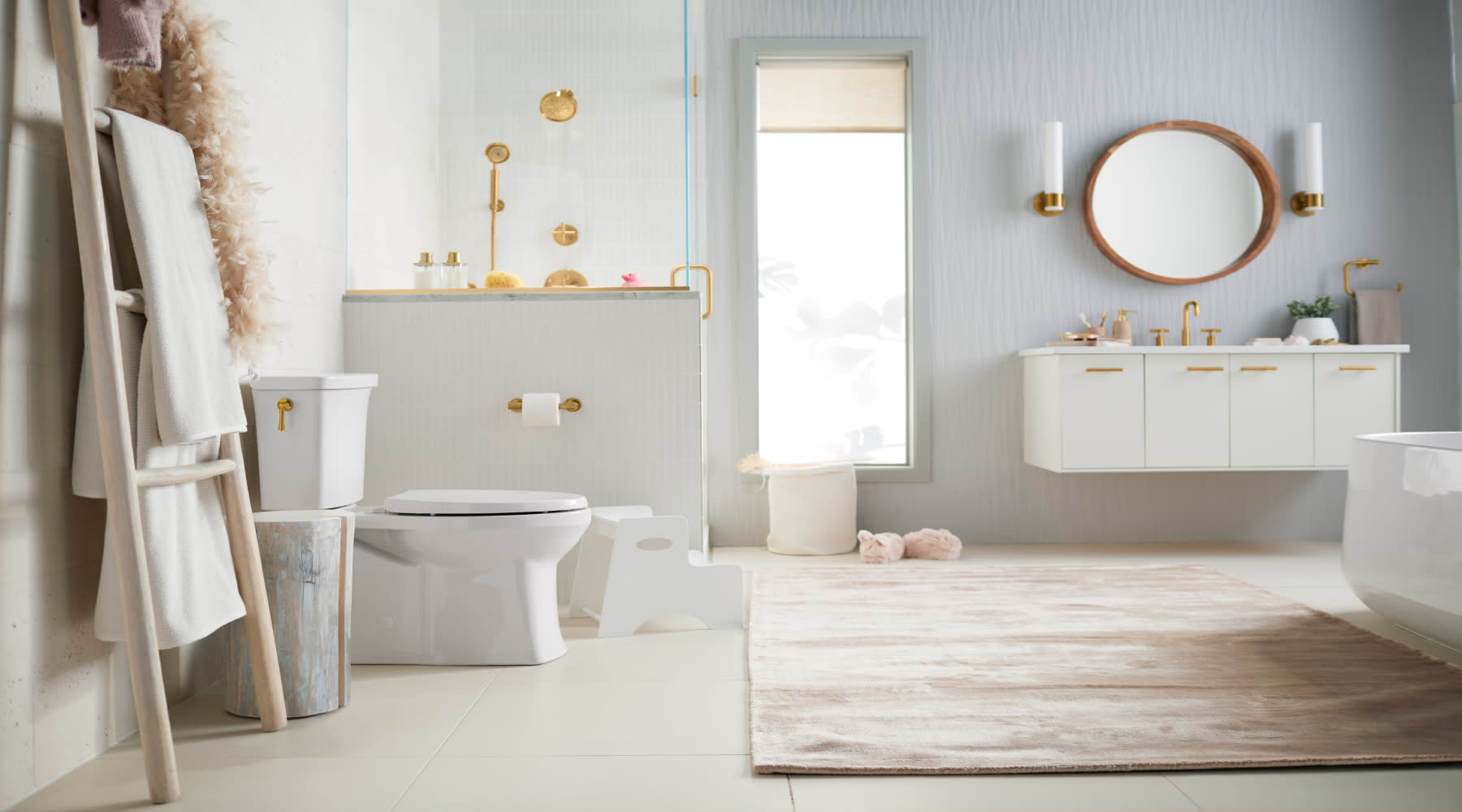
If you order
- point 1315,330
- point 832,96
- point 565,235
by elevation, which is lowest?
point 1315,330

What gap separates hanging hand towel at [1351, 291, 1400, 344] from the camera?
392cm

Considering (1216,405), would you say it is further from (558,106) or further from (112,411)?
(112,411)

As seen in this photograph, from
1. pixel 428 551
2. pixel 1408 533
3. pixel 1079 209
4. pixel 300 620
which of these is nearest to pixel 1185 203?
pixel 1079 209

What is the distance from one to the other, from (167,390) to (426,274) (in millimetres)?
1338

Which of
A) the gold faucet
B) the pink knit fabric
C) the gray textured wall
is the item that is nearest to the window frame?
the gray textured wall

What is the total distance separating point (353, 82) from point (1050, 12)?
2733 millimetres

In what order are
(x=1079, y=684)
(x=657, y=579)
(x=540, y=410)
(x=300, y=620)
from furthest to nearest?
1. (x=540, y=410)
2. (x=657, y=579)
3. (x=1079, y=684)
4. (x=300, y=620)

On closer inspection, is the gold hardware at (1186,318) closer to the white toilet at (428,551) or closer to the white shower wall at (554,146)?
the white shower wall at (554,146)

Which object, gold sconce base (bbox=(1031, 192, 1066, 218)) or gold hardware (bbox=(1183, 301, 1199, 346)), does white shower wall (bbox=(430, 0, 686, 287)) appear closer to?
gold sconce base (bbox=(1031, 192, 1066, 218))

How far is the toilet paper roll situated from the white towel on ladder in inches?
39.7

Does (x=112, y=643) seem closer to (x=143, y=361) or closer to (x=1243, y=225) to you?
(x=143, y=361)

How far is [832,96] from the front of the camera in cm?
403

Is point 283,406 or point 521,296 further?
point 521,296

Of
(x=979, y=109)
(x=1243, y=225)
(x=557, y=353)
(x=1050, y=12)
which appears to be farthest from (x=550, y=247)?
(x=1243, y=225)
